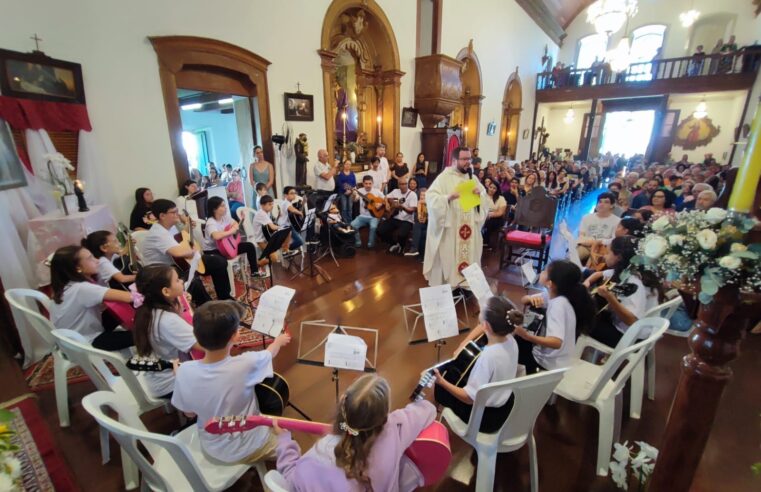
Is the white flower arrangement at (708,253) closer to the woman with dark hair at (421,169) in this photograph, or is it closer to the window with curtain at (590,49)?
the woman with dark hair at (421,169)

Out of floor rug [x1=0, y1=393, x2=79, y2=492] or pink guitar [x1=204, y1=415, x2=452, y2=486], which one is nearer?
pink guitar [x1=204, y1=415, x2=452, y2=486]

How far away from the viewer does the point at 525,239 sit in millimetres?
4672

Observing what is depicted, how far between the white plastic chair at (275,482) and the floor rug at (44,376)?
256 cm

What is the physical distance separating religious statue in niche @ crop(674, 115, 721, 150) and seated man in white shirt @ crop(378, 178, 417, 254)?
1472cm

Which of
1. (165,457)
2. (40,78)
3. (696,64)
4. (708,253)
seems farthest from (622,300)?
(696,64)

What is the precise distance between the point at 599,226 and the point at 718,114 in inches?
592

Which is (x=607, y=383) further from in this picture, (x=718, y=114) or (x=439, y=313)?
(x=718, y=114)

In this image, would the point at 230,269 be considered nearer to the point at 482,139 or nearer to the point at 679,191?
the point at 679,191

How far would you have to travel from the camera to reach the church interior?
1.19 meters

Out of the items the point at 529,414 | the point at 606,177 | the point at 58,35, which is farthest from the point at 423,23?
the point at 606,177

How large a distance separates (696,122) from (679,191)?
11.7 meters

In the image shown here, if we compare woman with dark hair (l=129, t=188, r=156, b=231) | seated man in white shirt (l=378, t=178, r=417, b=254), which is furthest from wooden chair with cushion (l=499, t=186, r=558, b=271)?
woman with dark hair (l=129, t=188, r=156, b=231)

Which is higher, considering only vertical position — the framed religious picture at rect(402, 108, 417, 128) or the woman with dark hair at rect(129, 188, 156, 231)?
the framed religious picture at rect(402, 108, 417, 128)

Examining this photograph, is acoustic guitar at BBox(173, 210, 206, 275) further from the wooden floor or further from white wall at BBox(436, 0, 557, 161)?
white wall at BBox(436, 0, 557, 161)
